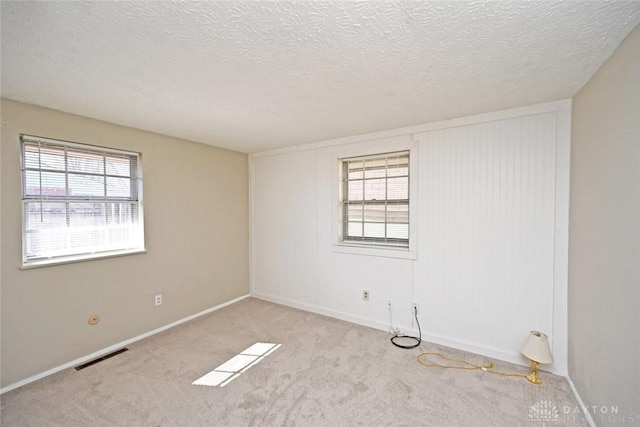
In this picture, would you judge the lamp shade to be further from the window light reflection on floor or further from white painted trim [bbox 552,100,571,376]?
the window light reflection on floor

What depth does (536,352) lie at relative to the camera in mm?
2213

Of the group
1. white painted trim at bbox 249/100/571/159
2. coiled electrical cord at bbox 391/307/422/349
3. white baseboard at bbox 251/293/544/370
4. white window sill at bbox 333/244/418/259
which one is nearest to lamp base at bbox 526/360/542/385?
white baseboard at bbox 251/293/544/370

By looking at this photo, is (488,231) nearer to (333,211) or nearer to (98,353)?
(333,211)

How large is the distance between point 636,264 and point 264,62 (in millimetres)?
2170

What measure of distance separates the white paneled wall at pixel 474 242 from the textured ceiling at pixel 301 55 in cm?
35

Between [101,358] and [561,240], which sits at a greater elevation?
[561,240]

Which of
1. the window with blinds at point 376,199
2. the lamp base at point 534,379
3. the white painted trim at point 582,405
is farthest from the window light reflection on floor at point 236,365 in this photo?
the white painted trim at point 582,405

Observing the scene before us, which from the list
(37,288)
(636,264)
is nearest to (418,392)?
(636,264)

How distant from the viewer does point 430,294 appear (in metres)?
2.92

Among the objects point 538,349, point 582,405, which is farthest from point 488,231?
point 582,405

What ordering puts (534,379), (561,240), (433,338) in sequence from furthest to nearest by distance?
(433,338)
(561,240)
(534,379)

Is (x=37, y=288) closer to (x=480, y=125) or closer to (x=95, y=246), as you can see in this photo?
(x=95, y=246)

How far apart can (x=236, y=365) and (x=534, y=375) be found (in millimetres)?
2486

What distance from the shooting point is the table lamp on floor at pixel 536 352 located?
2.20 metres
